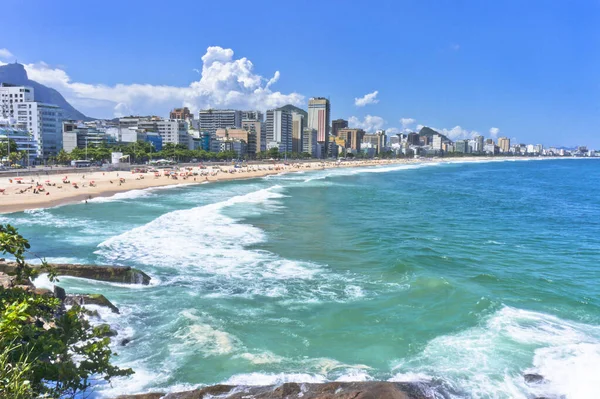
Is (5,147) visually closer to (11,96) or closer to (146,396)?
(11,96)

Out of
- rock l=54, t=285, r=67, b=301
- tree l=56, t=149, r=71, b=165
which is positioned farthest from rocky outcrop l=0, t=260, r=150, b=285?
tree l=56, t=149, r=71, b=165

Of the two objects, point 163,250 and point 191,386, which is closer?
point 191,386

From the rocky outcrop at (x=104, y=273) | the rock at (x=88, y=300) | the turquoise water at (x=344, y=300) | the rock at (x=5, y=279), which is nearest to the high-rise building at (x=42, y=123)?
the turquoise water at (x=344, y=300)

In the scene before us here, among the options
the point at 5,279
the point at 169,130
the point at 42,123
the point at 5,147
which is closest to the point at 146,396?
the point at 5,279

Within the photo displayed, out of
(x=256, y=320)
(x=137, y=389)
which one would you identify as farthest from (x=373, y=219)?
(x=137, y=389)

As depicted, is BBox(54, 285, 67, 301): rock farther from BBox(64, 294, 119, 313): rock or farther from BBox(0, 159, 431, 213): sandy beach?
BBox(0, 159, 431, 213): sandy beach

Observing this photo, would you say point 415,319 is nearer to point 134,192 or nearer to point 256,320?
point 256,320

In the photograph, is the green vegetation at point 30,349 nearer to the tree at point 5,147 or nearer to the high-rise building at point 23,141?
the tree at point 5,147
